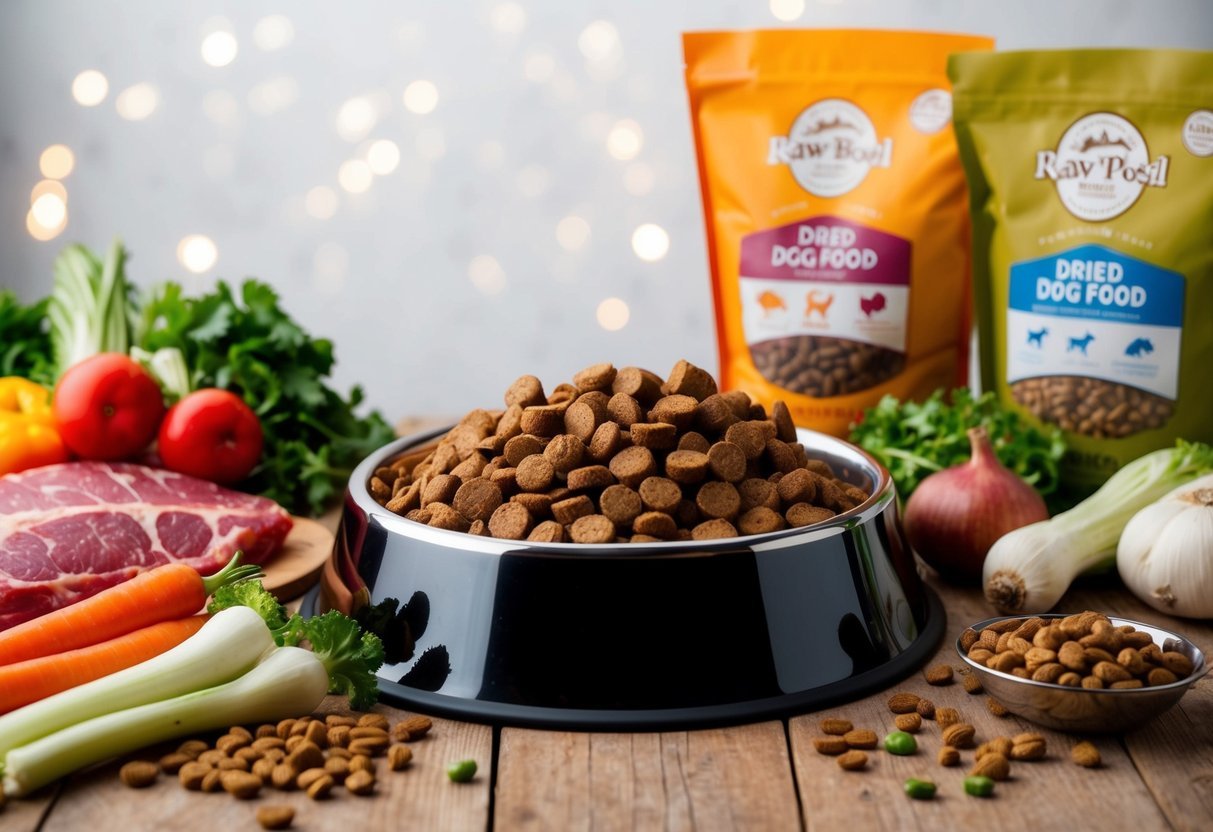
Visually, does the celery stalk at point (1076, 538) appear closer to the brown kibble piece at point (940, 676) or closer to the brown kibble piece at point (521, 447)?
the brown kibble piece at point (940, 676)

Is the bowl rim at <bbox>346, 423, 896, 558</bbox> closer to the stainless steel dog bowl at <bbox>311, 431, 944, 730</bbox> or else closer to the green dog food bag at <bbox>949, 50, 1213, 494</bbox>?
the stainless steel dog bowl at <bbox>311, 431, 944, 730</bbox>

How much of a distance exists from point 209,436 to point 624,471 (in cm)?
91

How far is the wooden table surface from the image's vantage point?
1114 millimetres

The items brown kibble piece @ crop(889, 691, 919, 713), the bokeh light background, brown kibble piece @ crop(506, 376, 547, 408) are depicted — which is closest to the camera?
brown kibble piece @ crop(889, 691, 919, 713)

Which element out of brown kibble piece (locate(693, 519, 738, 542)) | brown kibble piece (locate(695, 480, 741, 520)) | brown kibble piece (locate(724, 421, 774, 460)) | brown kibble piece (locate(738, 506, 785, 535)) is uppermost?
brown kibble piece (locate(724, 421, 774, 460))

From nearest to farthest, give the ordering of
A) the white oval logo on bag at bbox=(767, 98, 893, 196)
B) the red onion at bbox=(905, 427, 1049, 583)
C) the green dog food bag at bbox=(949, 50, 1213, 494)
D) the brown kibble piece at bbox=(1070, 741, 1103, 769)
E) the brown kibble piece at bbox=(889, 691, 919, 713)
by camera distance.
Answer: the brown kibble piece at bbox=(1070, 741, 1103, 769) → the brown kibble piece at bbox=(889, 691, 919, 713) → the red onion at bbox=(905, 427, 1049, 583) → the green dog food bag at bbox=(949, 50, 1213, 494) → the white oval logo on bag at bbox=(767, 98, 893, 196)

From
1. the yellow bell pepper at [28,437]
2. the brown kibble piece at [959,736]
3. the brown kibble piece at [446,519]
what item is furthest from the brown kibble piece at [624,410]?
the yellow bell pepper at [28,437]

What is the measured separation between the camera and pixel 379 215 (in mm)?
3094

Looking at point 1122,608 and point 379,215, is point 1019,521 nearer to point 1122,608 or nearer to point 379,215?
point 1122,608

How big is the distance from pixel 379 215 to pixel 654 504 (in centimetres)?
192

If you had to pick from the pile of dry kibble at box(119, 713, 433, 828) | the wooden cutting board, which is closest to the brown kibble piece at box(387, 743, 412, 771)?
the pile of dry kibble at box(119, 713, 433, 828)

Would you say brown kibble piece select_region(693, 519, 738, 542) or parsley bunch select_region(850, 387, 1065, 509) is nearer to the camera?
brown kibble piece select_region(693, 519, 738, 542)

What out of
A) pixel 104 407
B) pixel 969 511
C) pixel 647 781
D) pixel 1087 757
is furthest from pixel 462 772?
pixel 104 407

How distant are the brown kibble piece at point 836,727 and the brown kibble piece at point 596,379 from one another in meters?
0.48
